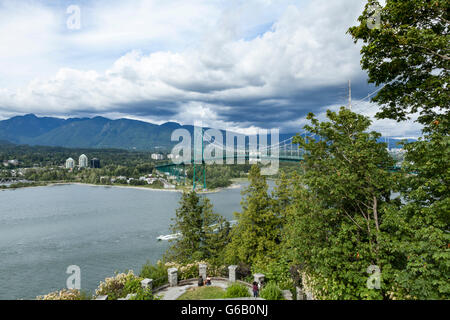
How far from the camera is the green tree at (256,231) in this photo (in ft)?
31.3

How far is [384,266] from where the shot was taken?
4.59 metres

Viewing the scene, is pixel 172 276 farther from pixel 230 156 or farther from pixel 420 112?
pixel 230 156

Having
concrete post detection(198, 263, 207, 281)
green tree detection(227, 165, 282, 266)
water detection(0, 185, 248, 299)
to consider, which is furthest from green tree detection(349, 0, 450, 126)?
water detection(0, 185, 248, 299)

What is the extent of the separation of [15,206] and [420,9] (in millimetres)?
45667

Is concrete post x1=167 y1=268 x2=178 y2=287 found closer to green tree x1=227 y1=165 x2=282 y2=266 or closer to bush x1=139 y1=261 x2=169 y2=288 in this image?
bush x1=139 y1=261 x2=169 y2=288

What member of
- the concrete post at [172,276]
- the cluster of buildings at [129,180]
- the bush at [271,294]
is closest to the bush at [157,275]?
the concrete post at [172,276]

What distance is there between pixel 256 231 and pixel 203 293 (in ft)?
9.42

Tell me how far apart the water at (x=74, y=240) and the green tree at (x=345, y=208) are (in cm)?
1273

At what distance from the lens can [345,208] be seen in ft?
18.7

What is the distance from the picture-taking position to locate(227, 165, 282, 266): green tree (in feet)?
31.3
